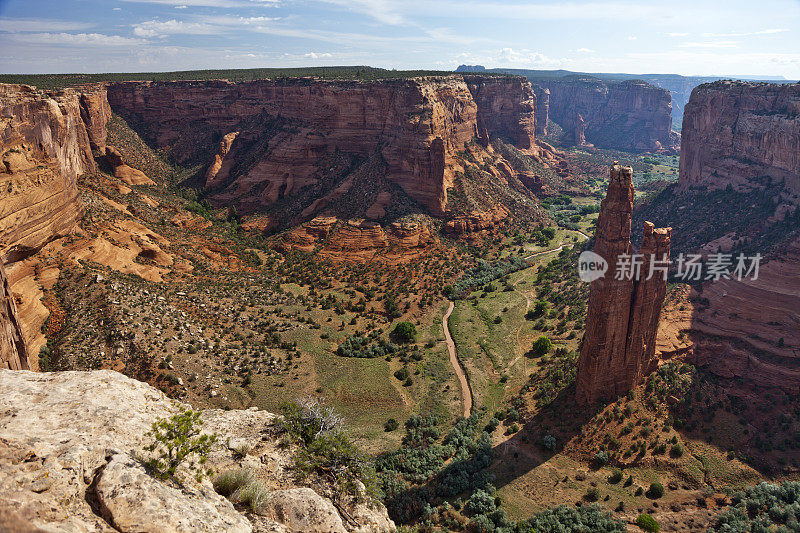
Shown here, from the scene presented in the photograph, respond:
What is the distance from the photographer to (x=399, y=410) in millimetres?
45656

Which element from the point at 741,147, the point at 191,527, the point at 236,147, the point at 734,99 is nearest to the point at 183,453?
the point at 191,527

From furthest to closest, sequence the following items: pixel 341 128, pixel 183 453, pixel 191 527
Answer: pixel 341 128 < pixel 183 453 < pixel 191 527

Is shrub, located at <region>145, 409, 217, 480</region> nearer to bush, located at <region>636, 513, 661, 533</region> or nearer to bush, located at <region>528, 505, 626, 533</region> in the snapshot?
bush, located at <region>528, 505, 626, 533</region>

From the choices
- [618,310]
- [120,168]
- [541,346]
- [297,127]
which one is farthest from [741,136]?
[120,168]

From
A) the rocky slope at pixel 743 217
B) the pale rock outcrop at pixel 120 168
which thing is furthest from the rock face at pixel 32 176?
the rocky slope at pixel 743 217

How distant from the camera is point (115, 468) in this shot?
1134 centimetres

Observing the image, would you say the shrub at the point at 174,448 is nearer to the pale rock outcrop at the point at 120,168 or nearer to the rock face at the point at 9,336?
the rock face at the point at 9,336

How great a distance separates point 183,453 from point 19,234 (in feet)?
133

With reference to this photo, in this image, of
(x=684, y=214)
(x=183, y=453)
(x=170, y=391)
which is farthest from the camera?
(x=684, y=214)

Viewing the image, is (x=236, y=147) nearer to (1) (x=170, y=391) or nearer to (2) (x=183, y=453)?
(1) (x=170, y=391)

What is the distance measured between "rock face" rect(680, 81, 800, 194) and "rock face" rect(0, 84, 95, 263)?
9806 centimetres

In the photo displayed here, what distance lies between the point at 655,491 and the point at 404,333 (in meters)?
32.1

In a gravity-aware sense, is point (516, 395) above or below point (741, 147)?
below

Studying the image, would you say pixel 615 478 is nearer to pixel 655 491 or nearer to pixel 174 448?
pixel 655 491
